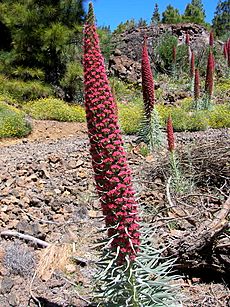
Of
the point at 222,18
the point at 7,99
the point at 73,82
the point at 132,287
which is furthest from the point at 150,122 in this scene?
the point at 222,18

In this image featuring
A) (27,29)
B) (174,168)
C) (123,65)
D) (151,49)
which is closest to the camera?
(174,168)

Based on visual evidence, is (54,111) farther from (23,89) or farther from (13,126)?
(23,89)

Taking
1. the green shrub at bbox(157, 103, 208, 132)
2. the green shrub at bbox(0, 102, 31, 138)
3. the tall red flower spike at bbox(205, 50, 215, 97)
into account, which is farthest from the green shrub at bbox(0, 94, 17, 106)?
the tall red flower spike at bbox(205, 50, 215, 97)

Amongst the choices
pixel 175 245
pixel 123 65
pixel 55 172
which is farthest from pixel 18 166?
pixel 123 65

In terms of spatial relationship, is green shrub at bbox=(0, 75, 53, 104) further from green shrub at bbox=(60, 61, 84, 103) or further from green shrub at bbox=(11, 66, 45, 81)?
green shrub at bbox=(60, 61, 84, 103)

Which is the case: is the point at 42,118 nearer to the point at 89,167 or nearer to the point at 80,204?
the point at 89,167

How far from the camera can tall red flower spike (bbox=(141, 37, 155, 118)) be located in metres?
6.79

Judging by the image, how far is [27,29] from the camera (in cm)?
1566

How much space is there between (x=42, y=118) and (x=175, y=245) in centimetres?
1054

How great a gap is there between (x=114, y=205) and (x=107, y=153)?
266 millimetres

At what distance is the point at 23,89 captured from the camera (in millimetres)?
15367

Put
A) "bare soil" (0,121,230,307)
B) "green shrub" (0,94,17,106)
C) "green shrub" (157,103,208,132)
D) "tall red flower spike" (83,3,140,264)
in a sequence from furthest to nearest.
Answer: "green shrub" (0,94,17,106) → "green shrub" (157,103,208,132) → "bare soil" (0,121,230,307) → "tall red flower spike" (83,3,140,264)

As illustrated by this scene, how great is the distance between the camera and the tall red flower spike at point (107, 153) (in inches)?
77.6

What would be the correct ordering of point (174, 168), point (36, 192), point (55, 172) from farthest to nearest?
point (55, 172) < point (36, 192) < point (174, 168)
